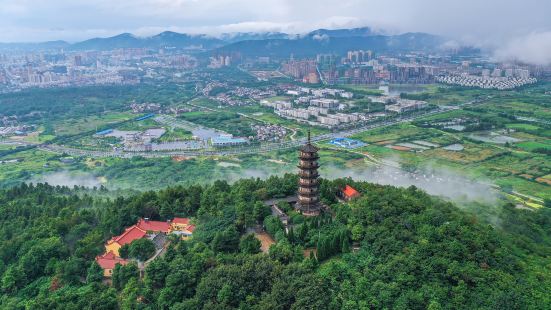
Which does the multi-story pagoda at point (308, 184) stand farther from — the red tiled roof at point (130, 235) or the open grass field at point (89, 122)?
the open grass field at point (89, 122)

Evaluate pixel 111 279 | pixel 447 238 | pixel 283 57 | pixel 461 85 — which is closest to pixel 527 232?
pixel 447 238

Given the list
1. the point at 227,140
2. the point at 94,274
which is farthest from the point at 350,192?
the point at 227,140

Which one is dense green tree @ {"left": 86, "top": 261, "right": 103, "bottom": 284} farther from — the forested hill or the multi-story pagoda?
the multi-story pagoda

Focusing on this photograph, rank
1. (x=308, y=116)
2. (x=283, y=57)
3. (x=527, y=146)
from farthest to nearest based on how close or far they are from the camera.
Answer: (x=283, y=57), (x=308, y=116), (x=527, y=146)

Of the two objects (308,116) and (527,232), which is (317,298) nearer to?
(527,232)

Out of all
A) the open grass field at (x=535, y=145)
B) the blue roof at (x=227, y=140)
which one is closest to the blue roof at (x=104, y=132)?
the blue roof at (x=227, y=140)

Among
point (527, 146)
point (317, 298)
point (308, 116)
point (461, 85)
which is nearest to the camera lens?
point (317, 298)

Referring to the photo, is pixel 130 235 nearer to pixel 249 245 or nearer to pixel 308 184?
pixel 249 245
